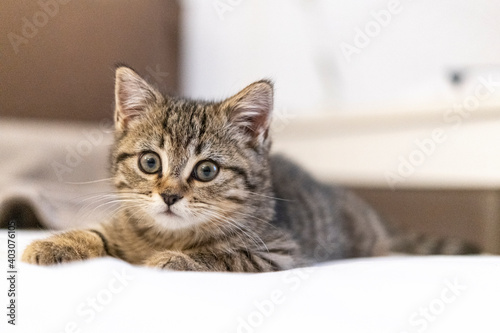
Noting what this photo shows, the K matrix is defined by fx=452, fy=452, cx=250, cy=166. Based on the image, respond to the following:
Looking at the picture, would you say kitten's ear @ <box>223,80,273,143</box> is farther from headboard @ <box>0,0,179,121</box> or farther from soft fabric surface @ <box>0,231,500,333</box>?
headboard @ <box>0,0,179,121</box>

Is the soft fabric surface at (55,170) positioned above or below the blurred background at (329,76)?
below

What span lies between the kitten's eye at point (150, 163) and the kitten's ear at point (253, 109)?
0.71ft

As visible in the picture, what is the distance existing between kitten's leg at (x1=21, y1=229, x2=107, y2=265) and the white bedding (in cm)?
5

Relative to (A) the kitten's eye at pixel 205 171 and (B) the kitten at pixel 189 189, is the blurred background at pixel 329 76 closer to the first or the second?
(B) the kitten at pixel 189 189

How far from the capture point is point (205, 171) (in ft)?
3.50

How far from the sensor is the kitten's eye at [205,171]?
1.06 m

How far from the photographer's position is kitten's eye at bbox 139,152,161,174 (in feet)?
3.51

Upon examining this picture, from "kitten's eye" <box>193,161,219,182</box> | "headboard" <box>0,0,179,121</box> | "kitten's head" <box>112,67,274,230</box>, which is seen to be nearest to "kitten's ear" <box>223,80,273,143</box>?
"kitten's head" <box>112,67,274,230</box>

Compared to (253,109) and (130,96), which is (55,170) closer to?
(130,96)

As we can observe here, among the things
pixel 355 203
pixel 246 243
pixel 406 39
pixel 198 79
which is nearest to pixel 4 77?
pixel 198 79

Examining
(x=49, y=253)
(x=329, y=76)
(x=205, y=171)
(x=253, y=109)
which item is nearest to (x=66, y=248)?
(x=49, y=253)

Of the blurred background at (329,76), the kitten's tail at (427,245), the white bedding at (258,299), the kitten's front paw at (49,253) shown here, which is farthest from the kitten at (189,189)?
the kitten's tail at (427,245)

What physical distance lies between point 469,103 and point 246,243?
1209 mm

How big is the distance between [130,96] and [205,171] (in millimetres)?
310
